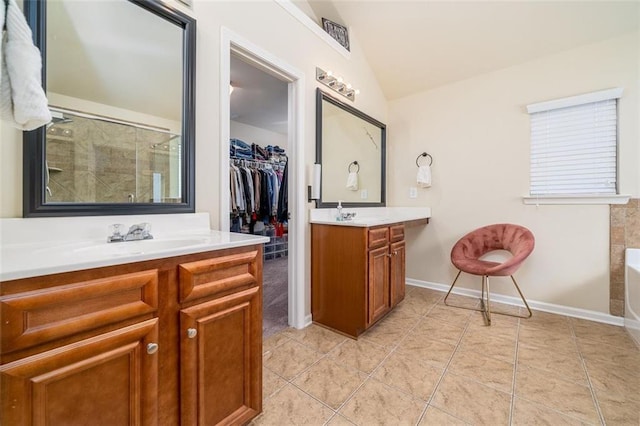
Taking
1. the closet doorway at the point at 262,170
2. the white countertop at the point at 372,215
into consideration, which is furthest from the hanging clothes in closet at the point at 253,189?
the white countertop at the point at 372,215

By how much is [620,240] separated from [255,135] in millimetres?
4831

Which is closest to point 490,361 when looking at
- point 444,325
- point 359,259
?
point 444,325

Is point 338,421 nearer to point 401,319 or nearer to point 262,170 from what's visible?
point 401,319

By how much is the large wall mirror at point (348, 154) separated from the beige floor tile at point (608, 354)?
6.60ft

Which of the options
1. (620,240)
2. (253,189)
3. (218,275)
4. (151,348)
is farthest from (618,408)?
(253,189)

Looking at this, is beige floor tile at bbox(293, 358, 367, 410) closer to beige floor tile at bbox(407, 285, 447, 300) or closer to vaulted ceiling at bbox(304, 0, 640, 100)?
beige floor tile at bbox(407, 285, 447, 300)

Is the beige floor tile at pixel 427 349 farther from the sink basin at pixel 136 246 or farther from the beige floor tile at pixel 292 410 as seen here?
the sink basin at pixel 136 246

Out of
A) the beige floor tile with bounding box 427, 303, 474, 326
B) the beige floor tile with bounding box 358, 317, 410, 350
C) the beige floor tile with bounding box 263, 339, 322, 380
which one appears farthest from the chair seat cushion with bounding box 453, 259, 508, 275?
the beige floor tile with bounding box 263, 339, 322, 380

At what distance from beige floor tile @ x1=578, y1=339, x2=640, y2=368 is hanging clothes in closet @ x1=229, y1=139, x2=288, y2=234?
328cm

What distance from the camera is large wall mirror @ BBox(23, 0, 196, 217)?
1.04 m

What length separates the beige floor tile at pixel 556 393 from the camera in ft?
4.18

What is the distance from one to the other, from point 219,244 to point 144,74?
1013 millimetres

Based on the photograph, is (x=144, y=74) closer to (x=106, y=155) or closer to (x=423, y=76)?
(x=106, y=155)

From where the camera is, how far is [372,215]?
2896 millimetres
